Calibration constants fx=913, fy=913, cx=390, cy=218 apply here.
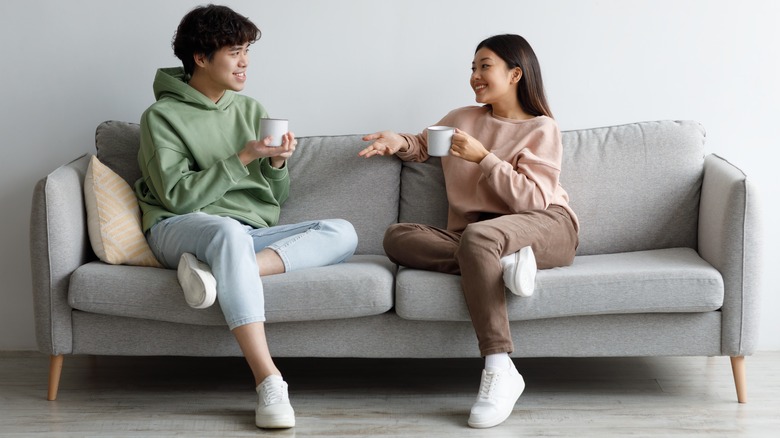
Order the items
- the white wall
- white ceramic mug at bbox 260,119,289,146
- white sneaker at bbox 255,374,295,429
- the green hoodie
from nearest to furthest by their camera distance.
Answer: white sneaker at bbox 255,374,295,429 → white ceramic mug at bbox 260,119,289,146 → the green hoodie → the white wall

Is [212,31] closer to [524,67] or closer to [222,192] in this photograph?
[222,192]

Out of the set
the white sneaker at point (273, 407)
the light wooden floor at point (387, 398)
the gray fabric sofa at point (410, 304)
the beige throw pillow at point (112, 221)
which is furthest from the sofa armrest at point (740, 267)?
the beige throw pillow at point (112, 221)

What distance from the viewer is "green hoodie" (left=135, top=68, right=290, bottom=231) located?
2.62m

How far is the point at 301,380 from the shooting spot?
2791 mm

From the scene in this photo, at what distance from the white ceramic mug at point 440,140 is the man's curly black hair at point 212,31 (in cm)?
64

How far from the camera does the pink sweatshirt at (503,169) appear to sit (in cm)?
263

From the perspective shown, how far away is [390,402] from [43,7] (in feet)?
6.04

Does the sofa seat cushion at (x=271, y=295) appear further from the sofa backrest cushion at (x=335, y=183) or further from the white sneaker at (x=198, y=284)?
the sofa backrest cushion at (x=335, y=183)

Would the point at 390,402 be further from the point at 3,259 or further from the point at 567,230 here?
the point at 3,259

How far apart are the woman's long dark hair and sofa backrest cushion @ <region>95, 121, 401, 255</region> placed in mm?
464

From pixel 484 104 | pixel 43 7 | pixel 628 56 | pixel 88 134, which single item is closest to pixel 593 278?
pixel 484 104

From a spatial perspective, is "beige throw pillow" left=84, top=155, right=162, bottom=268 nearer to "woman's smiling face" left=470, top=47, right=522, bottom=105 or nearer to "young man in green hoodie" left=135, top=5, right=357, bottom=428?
"young man in green hoodie" left=135, top=5, right=357, bottom=428

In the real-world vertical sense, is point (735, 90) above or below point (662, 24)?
below

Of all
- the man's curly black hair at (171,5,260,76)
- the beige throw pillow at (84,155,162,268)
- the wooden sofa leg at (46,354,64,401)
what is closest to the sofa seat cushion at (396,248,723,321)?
the beige throw pillow at (84,155,162,268)
